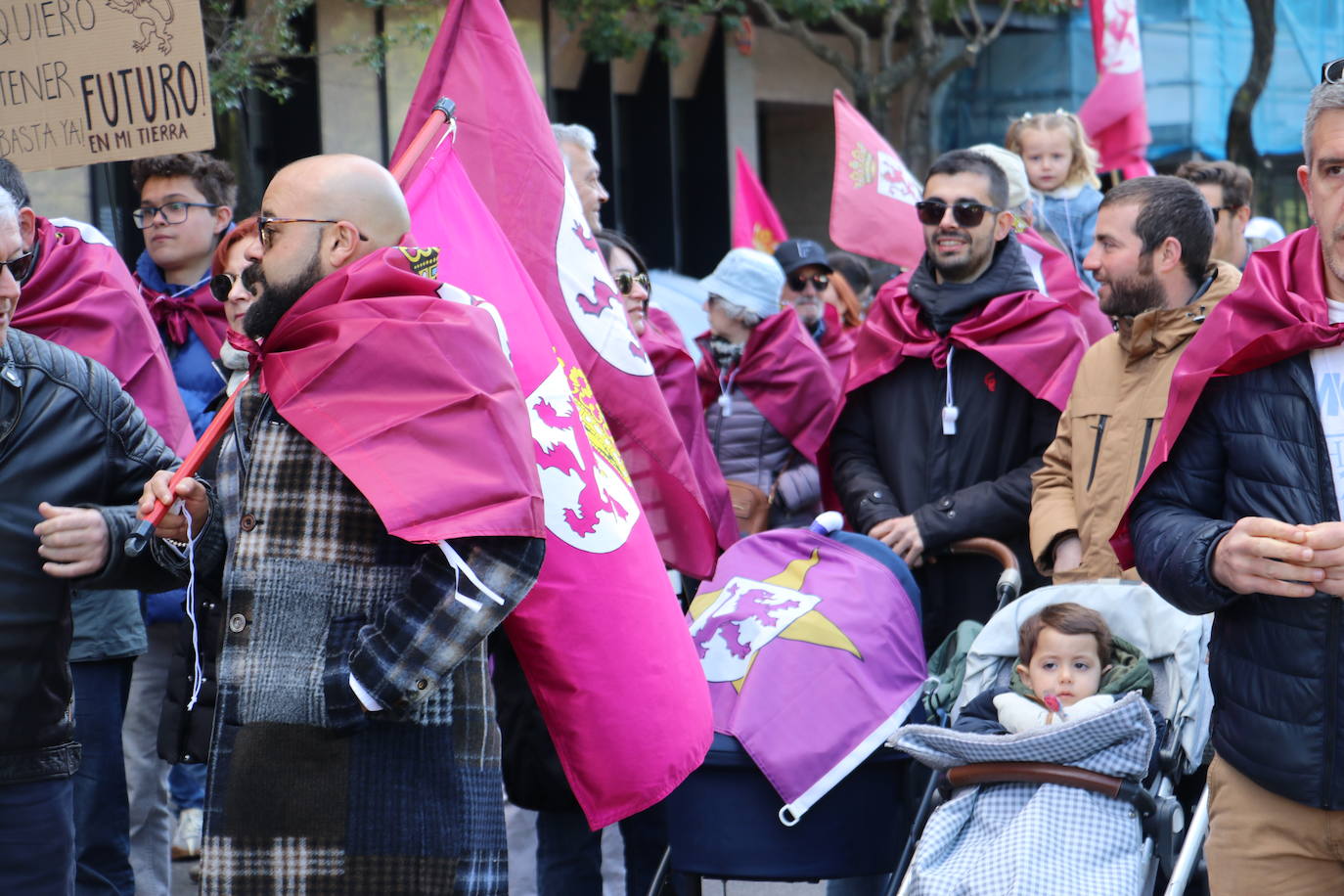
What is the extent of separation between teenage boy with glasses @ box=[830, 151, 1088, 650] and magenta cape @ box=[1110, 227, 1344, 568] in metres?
1.81

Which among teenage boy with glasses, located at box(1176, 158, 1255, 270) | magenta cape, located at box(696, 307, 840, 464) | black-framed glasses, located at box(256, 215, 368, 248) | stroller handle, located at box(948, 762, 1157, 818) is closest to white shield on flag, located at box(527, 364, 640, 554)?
black-framed glasses, located at box(256, 215, 368, 248)

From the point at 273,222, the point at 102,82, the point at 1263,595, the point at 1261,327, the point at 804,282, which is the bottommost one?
the point at 804,282

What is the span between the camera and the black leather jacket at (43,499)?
3.47m

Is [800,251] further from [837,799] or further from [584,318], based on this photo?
[837,799]

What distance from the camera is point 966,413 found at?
5477mm

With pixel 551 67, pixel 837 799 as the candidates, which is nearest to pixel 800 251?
pixel 837 799

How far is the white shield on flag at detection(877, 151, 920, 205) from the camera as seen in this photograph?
816 cm

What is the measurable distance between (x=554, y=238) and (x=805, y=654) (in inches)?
53.2

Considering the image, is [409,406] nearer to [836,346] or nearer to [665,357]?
[665,357]

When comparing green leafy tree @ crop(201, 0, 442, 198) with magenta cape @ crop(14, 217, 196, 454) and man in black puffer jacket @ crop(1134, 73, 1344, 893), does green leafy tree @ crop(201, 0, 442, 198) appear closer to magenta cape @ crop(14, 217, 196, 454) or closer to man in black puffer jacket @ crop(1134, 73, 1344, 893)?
magenta cape @ crop(14, 217, 196, 454)

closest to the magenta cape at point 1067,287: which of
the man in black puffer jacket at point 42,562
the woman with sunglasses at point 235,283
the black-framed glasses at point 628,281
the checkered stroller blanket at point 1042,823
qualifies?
the black-framed glasses at point 628,281

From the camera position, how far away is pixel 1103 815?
13.4 ft

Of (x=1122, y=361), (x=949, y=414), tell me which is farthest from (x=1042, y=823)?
(x=949, y=414)

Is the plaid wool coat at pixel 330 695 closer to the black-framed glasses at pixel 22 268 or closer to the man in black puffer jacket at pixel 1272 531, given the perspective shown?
the man in black puffer jacket at pixel 1272 531
